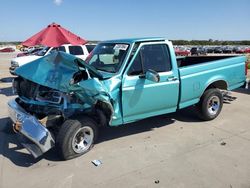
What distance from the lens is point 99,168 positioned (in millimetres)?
4172

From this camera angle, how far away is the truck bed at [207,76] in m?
5.62

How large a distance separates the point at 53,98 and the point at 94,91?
911 millimetres

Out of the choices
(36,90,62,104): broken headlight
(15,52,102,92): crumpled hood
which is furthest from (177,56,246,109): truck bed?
(36,90,62,104): broken headlight

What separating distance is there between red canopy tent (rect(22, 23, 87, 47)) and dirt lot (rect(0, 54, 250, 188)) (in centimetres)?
519

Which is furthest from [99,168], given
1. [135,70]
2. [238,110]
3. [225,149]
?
[238,110]

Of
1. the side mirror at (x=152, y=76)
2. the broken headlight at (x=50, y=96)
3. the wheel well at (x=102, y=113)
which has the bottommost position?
the wheel well at (x=102, y=113)

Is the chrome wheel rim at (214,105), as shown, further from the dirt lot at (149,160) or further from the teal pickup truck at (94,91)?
the teal pickup truck at (94,91)

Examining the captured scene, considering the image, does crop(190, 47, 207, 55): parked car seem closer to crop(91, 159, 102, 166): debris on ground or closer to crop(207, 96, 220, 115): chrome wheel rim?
crop(207, 96, 220, 115): chrome wheel rim

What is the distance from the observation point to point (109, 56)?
5.44 m

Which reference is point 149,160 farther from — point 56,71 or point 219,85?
point 219,85

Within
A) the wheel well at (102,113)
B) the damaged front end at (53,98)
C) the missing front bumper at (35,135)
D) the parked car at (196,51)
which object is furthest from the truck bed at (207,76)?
the parked car at (196,51)

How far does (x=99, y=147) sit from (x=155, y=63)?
201cm

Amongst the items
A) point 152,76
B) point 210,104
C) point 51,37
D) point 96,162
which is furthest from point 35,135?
point 51,37

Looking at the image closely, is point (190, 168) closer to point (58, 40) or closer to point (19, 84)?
point (19, 84)
